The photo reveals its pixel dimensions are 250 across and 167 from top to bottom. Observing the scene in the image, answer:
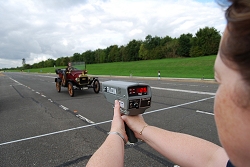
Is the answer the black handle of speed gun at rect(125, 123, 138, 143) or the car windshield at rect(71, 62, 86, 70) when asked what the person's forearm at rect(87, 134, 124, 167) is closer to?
the black handle of speed gun at rect(125, 123, 138, 143)

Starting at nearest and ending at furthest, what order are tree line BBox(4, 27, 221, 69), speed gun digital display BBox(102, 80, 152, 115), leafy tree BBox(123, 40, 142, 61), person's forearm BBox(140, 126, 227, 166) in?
person's forearm BBox(140, 126, 227, 166)
speed gun digital display BBox(102, 80, 152, 115)
tree line BBox(4, 27, 221, 69)
leafy tree BBox(123, 40, 142, 61)

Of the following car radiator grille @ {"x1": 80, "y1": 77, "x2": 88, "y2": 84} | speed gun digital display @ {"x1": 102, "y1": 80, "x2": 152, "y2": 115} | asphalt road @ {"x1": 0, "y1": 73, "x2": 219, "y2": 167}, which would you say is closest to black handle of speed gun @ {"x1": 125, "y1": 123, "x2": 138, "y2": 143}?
speed gun digital display @ {"x1": 102, "y1": 80, "x2": 152, "y2": 115}

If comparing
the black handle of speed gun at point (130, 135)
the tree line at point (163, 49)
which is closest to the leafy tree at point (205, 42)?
the tree line at point (163, 49)

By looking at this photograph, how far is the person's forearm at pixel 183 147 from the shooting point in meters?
1.19


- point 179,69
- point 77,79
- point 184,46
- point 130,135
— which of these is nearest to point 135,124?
point 130,135

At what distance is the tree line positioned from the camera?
185 ft

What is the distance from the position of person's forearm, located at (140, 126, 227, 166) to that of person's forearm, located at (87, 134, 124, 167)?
31cm

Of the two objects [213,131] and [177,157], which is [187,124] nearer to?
[213,131]

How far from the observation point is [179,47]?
64.0 m

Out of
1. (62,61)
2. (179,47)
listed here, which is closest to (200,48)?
(179,47)

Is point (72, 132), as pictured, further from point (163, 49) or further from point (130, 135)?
point (163, 49)

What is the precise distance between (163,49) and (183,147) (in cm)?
6974

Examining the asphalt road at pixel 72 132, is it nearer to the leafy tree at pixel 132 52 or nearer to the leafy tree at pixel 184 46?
the leafy tree at pixel 184 46

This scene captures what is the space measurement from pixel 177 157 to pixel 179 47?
218 feet
